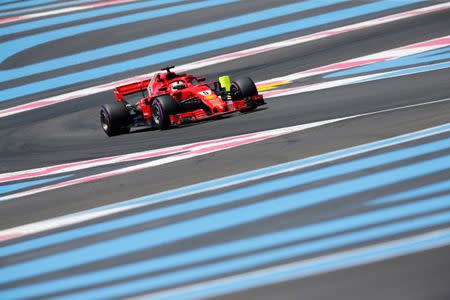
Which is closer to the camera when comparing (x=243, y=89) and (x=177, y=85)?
(x=243, y=89)

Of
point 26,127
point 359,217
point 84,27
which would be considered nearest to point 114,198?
point 359,217

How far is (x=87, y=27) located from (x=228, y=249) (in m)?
18.1

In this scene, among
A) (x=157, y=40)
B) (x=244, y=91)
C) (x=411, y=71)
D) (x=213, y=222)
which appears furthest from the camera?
(x=157, y=40)

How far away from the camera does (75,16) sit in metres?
24.1

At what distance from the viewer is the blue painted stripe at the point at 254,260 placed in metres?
5.37

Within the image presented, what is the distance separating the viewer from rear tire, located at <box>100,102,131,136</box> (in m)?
13.4

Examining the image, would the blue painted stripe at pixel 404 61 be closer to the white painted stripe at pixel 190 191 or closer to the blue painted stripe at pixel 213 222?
the white painted stripe at pixel 190 191

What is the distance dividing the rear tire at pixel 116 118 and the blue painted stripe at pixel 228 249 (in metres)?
7.72

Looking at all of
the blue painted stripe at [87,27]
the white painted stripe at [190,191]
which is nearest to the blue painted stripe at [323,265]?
the white painted stripe at [190,191]

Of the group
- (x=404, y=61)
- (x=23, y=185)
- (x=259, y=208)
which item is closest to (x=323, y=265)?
(x=259, y=208)

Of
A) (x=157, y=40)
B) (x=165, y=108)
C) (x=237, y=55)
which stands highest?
(x=157, y=40)

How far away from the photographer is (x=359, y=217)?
607cm

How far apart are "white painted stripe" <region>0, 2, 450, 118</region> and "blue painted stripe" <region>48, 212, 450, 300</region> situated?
13183 mm

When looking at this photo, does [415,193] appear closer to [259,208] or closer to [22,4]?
[259,208]
